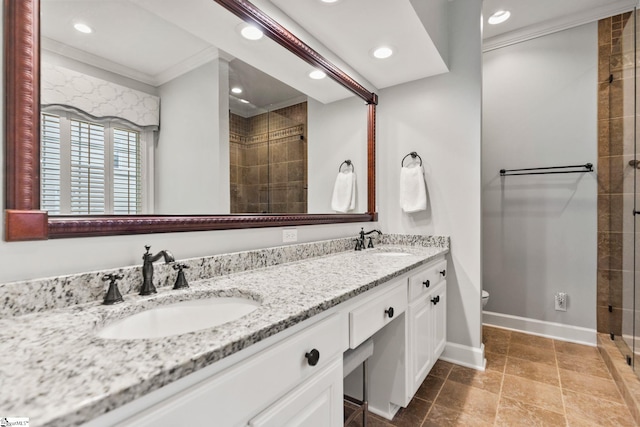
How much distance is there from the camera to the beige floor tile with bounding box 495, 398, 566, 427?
1.55m

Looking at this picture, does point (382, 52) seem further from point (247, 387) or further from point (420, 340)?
point (247, 387)

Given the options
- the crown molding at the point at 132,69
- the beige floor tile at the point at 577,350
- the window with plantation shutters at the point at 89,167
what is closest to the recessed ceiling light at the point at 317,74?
the crown molding at the point at 132,69

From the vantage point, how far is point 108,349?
1.91 feet

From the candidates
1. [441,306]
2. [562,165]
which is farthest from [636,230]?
[441,306]

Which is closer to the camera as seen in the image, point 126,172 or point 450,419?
point 126,172

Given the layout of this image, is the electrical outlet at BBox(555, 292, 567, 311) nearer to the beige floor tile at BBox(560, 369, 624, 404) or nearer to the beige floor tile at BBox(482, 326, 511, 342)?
the beige floor tile at BBox(482, 326, 511, 342)

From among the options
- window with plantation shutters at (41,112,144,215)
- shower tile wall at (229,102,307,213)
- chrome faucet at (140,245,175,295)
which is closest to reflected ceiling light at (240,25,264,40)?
shower tile wall at (229,102,307,213)

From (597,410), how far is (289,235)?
1.93 m

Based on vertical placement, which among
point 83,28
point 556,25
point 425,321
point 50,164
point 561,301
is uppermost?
point 556,25

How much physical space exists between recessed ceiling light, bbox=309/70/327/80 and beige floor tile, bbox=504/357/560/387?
2312 millimetres

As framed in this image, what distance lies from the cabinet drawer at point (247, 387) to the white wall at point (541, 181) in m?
2.55

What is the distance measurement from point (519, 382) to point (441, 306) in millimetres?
646

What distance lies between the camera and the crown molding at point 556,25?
2.35 meters

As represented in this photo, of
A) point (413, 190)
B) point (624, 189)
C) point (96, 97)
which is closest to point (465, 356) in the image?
point (413, 190)
